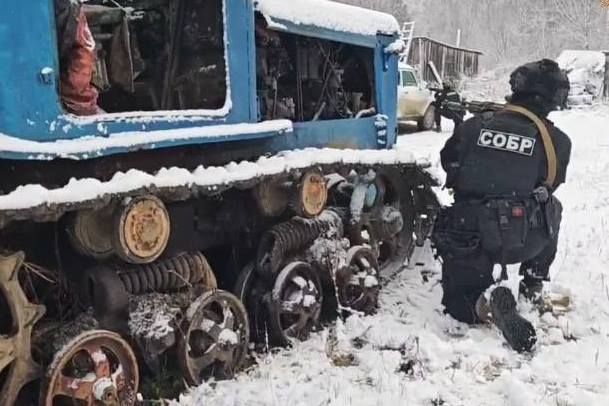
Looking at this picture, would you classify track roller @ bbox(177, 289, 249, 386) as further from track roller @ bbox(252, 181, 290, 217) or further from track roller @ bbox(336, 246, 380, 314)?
track roller @ bbox(336, 246, 380, 314)

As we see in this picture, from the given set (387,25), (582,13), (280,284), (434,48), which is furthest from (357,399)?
(582,13)

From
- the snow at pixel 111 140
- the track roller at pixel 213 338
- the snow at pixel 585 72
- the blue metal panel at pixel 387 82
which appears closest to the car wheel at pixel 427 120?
the snow at pixel 585 72

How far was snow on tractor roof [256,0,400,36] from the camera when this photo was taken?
5.20 meters

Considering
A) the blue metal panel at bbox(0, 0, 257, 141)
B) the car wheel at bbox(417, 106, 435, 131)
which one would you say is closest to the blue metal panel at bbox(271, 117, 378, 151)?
the blue metal panel at bbox(0, 0, 257, 141)

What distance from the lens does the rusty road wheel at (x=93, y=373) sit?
373 centimetres

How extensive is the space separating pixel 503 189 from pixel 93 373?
3193mm

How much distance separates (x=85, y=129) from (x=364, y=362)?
2.30 metres

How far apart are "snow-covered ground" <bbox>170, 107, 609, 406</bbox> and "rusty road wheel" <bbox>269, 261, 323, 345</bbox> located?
123 mm

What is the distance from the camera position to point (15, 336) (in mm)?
3602

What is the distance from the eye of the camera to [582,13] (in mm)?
44000

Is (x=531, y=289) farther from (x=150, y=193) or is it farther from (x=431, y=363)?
(x=150, y=193)

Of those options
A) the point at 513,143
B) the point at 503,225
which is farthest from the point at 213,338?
the point at 513,143

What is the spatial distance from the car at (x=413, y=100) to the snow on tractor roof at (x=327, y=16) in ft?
38.4

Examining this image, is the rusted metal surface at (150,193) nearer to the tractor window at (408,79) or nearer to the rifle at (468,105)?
the rifle at (468,105)
